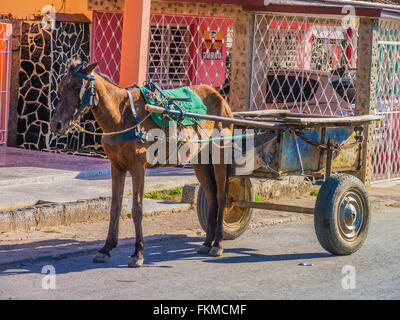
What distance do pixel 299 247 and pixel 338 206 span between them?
0.91 metres

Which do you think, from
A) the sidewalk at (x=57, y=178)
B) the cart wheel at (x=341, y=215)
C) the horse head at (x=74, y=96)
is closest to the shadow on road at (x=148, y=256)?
the cart wheel at (x=341, y=215)

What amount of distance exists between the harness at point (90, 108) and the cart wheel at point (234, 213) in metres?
1.69

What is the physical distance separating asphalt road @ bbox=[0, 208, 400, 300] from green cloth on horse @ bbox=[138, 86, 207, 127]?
4.56 feet

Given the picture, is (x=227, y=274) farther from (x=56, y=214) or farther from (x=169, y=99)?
(x=56, y=214)

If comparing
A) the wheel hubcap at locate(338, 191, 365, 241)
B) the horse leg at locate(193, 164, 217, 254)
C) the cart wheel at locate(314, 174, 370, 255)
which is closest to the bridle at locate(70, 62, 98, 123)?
the horse leg at locate(193, 164, 217, 254)

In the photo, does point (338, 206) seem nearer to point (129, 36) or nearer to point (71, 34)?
point (129, 36)

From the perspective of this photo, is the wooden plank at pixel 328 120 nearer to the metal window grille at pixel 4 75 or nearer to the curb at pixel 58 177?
the curb at pixel 58 177

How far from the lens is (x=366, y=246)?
31.7ft

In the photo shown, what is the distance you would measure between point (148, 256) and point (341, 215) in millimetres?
2016

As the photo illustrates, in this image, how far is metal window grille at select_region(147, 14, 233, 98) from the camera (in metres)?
16.8

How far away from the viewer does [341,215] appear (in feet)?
29.3

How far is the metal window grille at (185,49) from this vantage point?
55.0 feet
